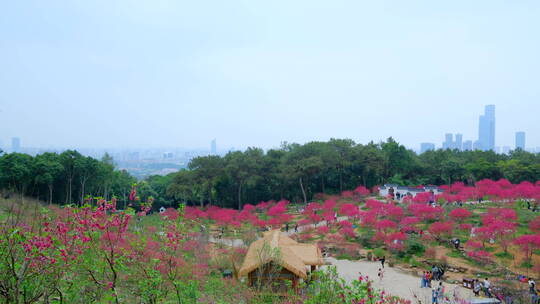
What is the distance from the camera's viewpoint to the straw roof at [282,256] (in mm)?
10547

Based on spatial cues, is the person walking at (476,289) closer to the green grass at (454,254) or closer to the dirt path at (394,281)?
the dirt path at (394,281)

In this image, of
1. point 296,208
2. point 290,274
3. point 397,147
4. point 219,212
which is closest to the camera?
point 290,274

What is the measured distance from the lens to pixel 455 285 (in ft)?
48.9

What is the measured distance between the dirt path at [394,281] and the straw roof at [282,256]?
1.75 meters

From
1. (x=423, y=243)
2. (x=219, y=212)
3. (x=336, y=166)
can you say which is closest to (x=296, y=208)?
(x=336, y=166)

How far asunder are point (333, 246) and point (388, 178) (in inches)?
888

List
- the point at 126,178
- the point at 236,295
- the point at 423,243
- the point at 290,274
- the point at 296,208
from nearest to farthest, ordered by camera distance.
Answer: the point at 236,295
the point at 290,274
the point at 423,243
the point at 296,208
the point at 126,178

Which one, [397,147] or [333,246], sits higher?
[397,147]

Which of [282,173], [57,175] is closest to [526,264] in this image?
[282,173]

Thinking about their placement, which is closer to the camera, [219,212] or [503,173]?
[219,212]

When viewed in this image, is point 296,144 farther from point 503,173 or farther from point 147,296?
point 147,296

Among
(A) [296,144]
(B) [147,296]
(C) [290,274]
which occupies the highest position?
(A) [296,144]

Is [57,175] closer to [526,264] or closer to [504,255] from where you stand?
[504,255]

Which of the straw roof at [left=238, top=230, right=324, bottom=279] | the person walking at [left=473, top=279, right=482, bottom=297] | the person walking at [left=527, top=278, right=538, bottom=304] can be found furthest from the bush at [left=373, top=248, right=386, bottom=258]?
the person walking at [left=527, top=278, right=538, bottom=304]
